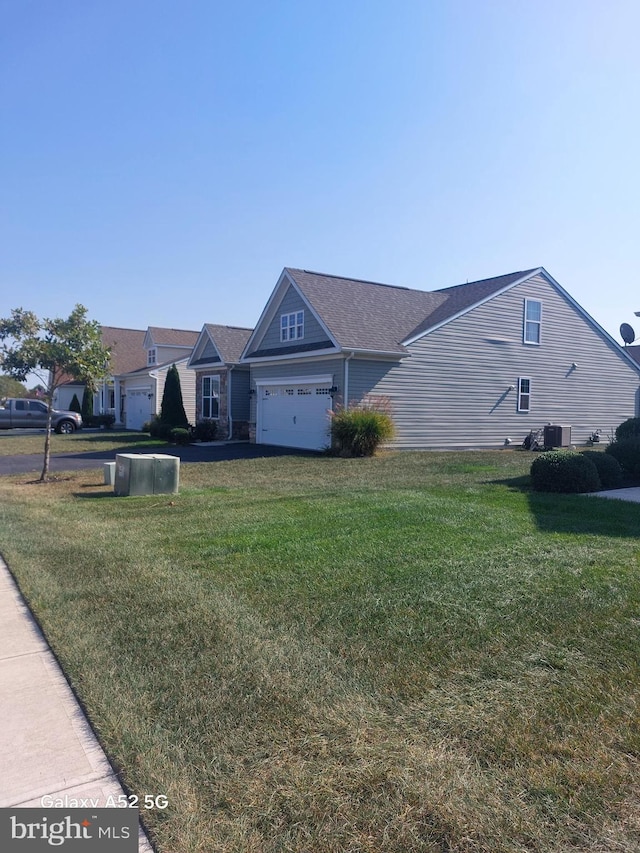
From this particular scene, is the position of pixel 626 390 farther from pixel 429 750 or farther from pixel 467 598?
pixel 429 750

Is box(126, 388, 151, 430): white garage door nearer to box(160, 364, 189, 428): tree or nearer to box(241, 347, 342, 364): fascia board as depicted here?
box(160, 364, 189, 428): tree

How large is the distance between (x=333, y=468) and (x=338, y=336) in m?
5.38

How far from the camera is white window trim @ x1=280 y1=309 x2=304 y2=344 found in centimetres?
2130

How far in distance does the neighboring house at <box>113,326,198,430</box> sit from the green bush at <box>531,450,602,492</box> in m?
23.3

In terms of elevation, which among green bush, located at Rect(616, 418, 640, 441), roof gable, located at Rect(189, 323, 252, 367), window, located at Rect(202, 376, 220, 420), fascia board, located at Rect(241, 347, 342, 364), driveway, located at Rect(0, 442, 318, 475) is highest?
roof gable, located at Rect(189, 323, 252, 367)

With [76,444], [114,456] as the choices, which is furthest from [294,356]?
[76,444]

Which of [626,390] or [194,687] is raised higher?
[626,390]

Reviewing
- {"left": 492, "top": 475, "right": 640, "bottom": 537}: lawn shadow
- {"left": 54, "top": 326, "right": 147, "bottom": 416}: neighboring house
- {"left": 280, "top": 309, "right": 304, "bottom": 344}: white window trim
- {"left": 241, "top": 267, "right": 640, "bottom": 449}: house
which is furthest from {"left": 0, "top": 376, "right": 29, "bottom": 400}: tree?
{"left": 492, "top": 475, "right": 640, "bottom": 537}: lawn shadow

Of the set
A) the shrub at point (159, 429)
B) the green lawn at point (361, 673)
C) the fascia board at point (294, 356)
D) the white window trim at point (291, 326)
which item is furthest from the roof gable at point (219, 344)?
the green lawn at point (361, 673)

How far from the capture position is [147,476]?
10.9 meters

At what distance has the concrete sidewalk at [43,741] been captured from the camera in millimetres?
2791

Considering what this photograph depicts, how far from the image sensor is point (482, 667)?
Result: 12.7 ft

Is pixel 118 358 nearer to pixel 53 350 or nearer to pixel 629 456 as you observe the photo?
pixel 53 350

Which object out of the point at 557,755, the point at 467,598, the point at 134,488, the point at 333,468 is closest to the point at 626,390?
the point at 333,468
